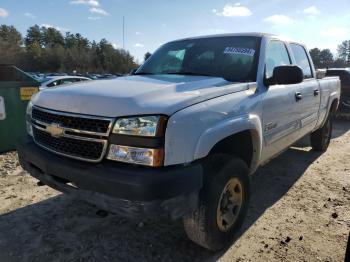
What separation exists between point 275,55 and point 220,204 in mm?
2032

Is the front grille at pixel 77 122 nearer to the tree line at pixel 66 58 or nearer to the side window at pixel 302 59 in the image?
the side window at pixel 302 59

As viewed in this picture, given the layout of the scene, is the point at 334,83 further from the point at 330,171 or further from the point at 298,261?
the point at 298,261

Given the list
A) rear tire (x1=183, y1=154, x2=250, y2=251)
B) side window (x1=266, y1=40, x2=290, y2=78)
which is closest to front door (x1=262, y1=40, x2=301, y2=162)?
side window (x1=266, y1=40, x2=290, y2=78)

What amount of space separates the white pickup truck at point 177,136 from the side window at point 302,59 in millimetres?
994

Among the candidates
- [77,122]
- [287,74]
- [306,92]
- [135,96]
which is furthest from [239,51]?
[77,122]

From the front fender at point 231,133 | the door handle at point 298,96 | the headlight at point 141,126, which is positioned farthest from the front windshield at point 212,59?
the headlight at point 141,126

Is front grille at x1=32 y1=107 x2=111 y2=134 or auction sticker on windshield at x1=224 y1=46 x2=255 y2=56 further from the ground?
auction sticker on windshield at x1=224 y1=46 x2=255 y2=56

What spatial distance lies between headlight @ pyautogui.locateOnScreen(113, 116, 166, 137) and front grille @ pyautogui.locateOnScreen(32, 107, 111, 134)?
0.32 ft

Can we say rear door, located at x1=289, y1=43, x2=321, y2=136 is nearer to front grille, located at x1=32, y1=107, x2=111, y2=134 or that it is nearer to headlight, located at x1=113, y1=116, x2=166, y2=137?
headlight, located at x1=113, y1=116, x2=166, y2=137

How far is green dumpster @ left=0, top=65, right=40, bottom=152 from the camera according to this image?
19.3 ft

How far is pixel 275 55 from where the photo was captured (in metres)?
4.04

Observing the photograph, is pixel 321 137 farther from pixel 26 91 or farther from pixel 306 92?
pixel 26 91

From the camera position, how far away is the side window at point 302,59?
15.6 ft

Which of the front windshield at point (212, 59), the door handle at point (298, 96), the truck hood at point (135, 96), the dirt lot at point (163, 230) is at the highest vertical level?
the front windshield at point (212, 59)
